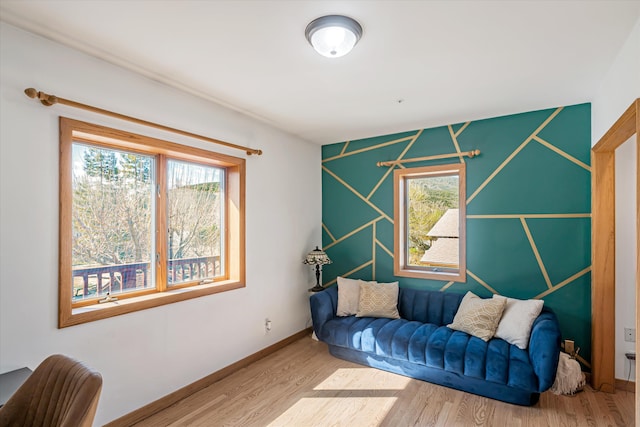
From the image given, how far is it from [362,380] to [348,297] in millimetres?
985

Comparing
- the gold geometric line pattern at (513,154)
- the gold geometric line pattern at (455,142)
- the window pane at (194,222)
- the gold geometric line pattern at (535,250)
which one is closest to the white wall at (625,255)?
the gold geometric line pattern at (535,250)

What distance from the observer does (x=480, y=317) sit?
3111 millimetres

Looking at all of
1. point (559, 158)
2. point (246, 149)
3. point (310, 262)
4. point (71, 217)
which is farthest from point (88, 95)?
point (559, 158)

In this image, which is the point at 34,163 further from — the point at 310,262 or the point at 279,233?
the point at 310,262

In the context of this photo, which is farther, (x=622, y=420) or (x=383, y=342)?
(x=383, y=342)

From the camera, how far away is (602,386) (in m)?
2.91

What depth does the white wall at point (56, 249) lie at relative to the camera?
1943mm

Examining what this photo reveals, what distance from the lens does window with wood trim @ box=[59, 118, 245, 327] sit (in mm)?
2307

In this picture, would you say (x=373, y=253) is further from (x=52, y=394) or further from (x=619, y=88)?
(x=52, y=394)

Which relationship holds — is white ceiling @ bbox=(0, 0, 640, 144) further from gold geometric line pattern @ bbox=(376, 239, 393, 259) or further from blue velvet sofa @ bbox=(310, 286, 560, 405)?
blue velvet sofa @ bbox=(310, 286, 560, 405)

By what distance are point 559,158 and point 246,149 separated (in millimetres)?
3064

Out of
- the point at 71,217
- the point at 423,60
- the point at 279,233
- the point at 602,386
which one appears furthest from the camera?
the point at 279,233

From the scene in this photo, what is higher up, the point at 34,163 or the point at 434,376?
the point at 34,163

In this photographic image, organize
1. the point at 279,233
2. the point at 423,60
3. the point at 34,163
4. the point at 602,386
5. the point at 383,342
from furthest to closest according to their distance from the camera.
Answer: the point at 279,233 < the point at 383,342 < the point at 602,386 < the point at 423,60 < the point at 34,163
